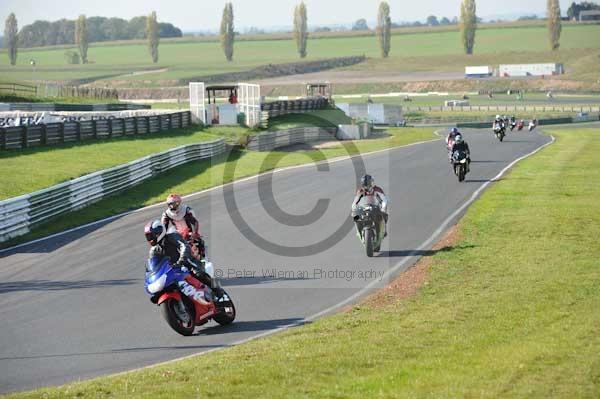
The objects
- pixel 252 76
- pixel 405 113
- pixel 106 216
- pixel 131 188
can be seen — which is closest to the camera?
pixel 106 216

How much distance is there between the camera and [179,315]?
14125 millimetres

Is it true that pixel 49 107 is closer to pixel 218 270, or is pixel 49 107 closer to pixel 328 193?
pixel 328 193

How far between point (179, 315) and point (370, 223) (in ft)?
23.6

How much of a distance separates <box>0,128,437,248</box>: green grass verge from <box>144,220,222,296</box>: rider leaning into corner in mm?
11176

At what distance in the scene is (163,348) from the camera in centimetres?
1334

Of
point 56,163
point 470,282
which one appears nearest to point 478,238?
point 470,282

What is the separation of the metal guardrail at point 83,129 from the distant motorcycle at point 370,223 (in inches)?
916

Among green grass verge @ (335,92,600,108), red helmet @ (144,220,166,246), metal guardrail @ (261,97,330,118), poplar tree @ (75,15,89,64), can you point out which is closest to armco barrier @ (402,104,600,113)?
green grass verge @ (335,92,600,108)

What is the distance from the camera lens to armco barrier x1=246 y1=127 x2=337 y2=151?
178ft

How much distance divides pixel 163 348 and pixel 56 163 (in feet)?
88.0

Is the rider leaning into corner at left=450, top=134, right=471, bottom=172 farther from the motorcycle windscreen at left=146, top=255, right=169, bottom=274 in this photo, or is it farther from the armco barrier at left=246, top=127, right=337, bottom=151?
the motorcycle windscreen at left=146, top=255, right=169, bottom=274

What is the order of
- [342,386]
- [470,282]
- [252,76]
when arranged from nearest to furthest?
1. [342,386]
2. [470,282]
3. [252,76]

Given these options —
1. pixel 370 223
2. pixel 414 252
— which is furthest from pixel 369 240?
pixel 414 252

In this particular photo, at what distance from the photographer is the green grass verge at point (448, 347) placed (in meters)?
10.1
